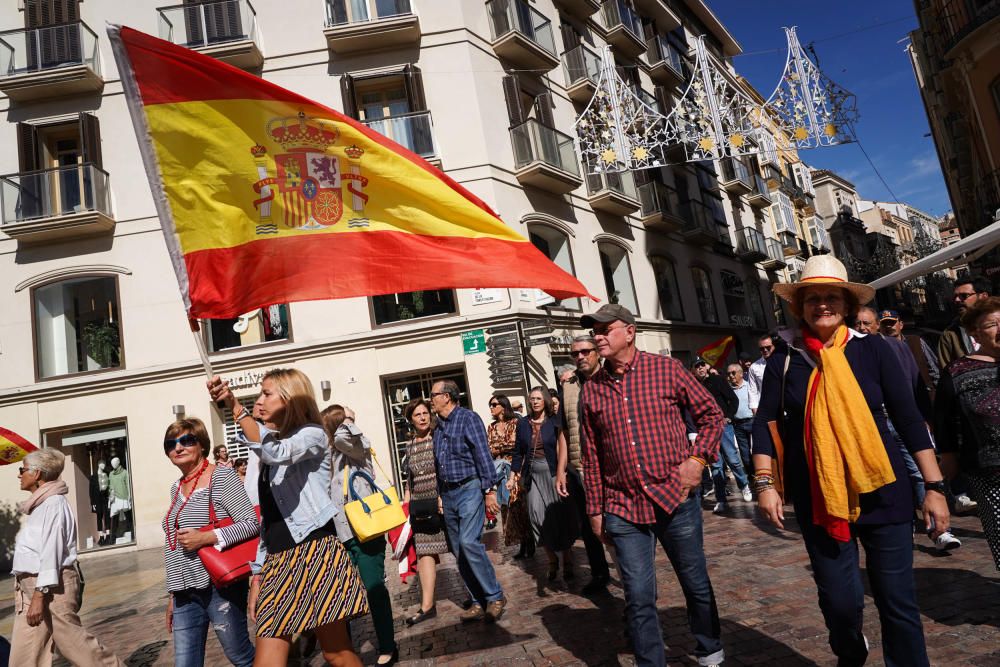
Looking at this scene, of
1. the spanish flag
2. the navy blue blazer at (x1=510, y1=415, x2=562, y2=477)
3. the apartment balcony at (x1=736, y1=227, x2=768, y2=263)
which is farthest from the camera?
the apartment balcony at (x1=736, y1=227, x2=768, y2=263)

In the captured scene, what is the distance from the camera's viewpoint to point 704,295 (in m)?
25.0

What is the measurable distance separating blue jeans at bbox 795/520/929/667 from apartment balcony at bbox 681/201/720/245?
21.1 m

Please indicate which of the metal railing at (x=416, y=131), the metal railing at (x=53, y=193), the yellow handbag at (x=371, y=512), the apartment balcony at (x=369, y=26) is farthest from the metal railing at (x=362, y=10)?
the yellow handbag at (x=371, y=512)

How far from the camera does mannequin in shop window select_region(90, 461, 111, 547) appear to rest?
49.9ft

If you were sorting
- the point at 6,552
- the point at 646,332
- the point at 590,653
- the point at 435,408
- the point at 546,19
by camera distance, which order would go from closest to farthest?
the point at 590,653 → the point at 435,408 → the point at 6,552 → the point at 546,19 → the point at 646,332

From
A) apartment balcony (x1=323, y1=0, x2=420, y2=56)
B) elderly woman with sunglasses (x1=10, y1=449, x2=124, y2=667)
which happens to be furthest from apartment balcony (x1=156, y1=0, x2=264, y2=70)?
elderly woman with sunglasses (x1=10, y1=449, x2=124, y2=667)

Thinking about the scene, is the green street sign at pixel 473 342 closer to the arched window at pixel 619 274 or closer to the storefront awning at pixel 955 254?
the arched window at pixel 619 274

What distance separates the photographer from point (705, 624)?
141 inches

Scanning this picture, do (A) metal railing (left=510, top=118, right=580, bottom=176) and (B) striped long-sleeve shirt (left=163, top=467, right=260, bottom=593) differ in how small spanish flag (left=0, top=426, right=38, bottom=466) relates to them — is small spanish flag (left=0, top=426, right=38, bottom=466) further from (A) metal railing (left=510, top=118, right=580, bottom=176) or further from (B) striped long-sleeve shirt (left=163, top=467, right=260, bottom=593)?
(A) metal railing (left=510, top=118, right=580, bottom=176)

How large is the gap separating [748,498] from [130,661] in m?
7.97

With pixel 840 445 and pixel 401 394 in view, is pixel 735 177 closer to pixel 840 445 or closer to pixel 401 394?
pixel 401 394

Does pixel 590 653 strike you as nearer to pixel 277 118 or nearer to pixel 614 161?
pixel 277 118

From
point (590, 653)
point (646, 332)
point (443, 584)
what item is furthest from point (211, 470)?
point (646, 332)

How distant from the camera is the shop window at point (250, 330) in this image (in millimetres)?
15453
